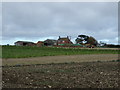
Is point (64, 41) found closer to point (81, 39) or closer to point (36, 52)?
point (81, 39)

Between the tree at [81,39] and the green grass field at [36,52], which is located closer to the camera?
the green grass field at [36,52]

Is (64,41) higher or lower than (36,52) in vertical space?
higher

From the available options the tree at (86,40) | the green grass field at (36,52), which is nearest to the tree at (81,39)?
the tree at (86,40)

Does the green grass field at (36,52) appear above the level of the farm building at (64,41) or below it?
below

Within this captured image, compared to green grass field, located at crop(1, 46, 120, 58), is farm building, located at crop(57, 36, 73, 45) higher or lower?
higher

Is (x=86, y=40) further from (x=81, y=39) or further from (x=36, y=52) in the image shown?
(x=36, y=52)

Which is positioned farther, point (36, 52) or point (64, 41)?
point (64, 41)

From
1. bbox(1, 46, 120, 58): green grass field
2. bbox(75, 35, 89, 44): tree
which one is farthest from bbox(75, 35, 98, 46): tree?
bbox(1, 46, 120, 58): green grass field

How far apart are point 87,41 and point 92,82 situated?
6391 cm

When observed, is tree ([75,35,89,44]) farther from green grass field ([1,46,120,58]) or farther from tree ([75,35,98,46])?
green grass field ([1,46,120,58])

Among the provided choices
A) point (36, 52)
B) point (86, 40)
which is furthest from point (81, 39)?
point (36, 52)

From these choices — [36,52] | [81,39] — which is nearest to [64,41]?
[81,39]

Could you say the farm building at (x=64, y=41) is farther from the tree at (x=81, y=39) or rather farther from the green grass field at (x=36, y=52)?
the green grass field at (x=36, y=52)

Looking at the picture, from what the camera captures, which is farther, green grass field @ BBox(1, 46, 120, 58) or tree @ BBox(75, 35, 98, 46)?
tree @ BBox(75, 35, 98, 46)
